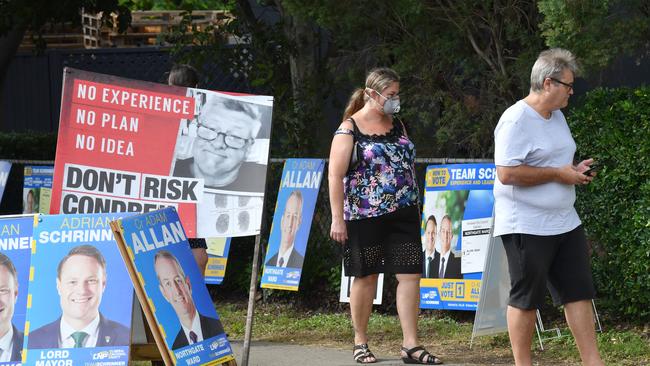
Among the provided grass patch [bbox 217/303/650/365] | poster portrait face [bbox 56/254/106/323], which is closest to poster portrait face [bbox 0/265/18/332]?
poster portrait face [bbox 56/254/106/323]

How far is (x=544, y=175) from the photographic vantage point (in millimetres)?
5570

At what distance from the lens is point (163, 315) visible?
18.8 ft

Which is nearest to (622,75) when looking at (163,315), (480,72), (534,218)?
A: (480,72)

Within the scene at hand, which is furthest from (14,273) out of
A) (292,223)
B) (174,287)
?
(292,223)

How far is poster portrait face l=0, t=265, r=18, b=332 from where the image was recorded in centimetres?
618

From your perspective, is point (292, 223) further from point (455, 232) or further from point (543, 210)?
point (543, 210)

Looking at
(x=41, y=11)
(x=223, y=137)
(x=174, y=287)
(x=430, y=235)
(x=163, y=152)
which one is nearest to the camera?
(x=174, y=287)

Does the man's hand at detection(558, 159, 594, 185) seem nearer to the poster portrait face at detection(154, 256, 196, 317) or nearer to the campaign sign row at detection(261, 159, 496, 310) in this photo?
the poster portrait face at detection(154, 256, 196, 317)

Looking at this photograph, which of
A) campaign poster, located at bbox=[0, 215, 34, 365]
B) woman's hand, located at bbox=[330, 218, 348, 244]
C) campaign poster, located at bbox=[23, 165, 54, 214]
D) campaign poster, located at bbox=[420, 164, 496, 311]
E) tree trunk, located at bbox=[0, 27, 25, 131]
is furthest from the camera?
tree trunk, located at bbox=[0, 27, 25, 131]

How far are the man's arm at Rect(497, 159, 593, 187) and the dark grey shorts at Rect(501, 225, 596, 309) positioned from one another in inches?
11.0

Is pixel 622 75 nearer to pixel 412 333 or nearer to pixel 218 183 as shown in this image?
pixel 412 333

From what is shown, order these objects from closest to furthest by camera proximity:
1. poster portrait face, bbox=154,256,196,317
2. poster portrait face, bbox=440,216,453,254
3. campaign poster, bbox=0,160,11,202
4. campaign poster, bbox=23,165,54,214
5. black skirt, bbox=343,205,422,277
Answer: poster portrait face, bbox=154,256,196,317 < black skirt, bbox=343,205,422,277 < poster portrait face, bbox=440,216,453,254 < campaign poster, bbox=0,160,11,202 < campaign poster, bbox=23,165,54,214

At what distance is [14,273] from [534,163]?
297 cm

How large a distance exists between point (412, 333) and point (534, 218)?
1.70 meters
